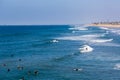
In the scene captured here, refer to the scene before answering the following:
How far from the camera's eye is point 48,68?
4988 cm

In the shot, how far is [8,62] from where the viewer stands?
56.5 m

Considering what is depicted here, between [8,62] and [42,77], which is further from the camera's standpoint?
[8,62]

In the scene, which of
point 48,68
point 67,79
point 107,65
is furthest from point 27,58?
point 67,79

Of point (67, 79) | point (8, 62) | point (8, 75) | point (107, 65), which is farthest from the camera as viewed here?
point (8, 62)

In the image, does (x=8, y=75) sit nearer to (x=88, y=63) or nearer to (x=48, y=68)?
(x=48, y=68)

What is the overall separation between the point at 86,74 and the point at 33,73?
710cm

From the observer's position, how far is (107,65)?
51500mm

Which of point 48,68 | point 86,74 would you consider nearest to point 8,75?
point 48,68

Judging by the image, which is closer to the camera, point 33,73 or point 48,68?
point 33,73

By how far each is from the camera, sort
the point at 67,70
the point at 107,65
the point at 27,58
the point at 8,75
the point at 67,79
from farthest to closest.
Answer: the point at 27,58 < the point at 107,65 < the point at 67,70 < the point at 8,75 < the point at 67,79

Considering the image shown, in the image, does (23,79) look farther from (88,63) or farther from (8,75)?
(88,63)

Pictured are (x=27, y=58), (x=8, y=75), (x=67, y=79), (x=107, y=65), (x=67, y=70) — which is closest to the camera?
(x=67, y=79)

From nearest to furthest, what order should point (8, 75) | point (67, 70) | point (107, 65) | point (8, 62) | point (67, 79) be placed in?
point (67, 79) → point (8, 75) → point (67, 70) → point (107, 65) → point (8, 62)

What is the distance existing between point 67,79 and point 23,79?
545 centimetres
